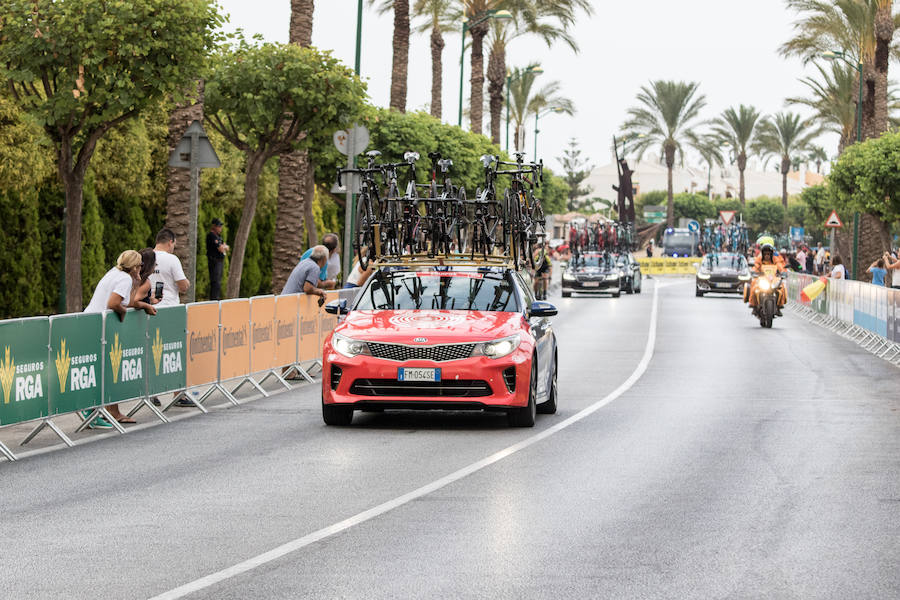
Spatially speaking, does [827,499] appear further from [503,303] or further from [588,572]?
[503,303]

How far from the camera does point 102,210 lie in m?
31.3

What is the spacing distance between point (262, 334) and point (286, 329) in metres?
1.11

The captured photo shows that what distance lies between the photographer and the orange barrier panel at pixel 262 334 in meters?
18.4

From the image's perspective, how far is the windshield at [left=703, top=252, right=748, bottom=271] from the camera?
53.2m

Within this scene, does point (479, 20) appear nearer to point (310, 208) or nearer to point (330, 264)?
point (310, 208)

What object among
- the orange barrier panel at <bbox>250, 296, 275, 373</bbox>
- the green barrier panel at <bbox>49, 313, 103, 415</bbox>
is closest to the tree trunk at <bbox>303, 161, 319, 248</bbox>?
the orange barrier panel at <bbox>250, 296, 275, 373</bbox>

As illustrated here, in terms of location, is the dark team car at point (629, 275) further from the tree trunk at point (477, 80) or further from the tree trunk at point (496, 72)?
the tree trunk at point (496, 72)

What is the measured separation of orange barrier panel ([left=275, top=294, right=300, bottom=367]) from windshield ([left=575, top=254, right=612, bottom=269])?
3296 centimetres

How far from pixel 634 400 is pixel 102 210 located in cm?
1628

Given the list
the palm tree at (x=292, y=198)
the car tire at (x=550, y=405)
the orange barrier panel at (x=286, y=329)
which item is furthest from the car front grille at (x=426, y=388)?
the palm tree at (x=292, y=198)

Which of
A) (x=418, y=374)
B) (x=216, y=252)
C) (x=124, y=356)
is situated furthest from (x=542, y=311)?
(x=216, y=252)

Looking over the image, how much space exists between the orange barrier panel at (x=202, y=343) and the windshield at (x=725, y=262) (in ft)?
124

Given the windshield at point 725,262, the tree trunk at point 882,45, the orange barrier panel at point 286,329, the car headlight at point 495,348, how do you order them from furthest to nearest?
the windshield at point 725,262
the tree trunk at point 882,45
the orange barrier panel at point 286,329
the car headlight at point 495,348

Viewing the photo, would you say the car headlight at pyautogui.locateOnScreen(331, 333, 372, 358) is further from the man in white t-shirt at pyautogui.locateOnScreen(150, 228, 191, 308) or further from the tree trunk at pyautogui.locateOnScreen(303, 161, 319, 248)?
the tree trunk at pyautogui.locateOnScreen(303, 161, 319, 248)
